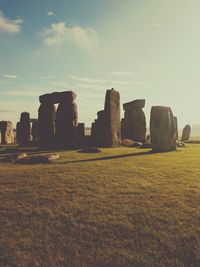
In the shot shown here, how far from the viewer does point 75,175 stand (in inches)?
438

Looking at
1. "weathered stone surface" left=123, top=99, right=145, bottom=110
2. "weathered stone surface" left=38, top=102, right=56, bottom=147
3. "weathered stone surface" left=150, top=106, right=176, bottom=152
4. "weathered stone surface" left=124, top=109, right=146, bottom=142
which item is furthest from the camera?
"weathered stone surface" left=123, top=99, right=145, bottom=110

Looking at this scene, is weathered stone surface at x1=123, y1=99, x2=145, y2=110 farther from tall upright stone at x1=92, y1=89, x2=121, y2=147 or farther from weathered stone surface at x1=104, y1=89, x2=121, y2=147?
weathered stone surface at x1=104, y1=89, x2=121, y2=147

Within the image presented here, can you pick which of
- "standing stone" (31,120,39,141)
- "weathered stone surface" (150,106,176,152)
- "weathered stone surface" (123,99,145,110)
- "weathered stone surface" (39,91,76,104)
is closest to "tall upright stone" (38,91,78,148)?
"weathered stone surface" (39,91,76,104)

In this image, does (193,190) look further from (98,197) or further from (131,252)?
(131,252)

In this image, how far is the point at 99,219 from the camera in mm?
7223

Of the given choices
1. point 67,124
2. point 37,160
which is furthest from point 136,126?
point 37,160

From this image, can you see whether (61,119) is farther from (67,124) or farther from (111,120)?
(111,120)

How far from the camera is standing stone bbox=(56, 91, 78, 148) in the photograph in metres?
25.4

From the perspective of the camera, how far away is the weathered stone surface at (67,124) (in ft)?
83.3

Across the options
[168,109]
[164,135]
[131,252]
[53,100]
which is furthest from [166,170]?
[53,100]

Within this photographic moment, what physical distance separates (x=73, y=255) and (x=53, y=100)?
2173 centimetres

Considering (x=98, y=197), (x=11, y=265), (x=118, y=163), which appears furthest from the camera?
(x=118, y=163)

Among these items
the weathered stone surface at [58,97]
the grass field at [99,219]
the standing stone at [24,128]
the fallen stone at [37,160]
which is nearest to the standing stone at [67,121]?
the weathered stone surface at [58,97]

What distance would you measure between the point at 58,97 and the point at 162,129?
1100 centimetres
